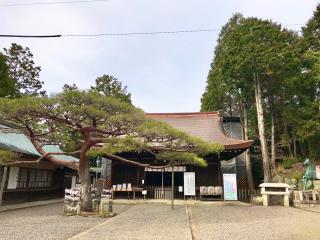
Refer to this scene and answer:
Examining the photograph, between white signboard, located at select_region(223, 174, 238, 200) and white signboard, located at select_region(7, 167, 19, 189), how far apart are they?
10.9m

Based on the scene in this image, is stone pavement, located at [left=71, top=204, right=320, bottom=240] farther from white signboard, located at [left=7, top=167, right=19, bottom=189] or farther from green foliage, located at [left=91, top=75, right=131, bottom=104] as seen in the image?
green foliage, located at [left=91, top=75, right=131, bottom=104]

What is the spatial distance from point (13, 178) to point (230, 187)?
1133cm

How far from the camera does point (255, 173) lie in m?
23.5

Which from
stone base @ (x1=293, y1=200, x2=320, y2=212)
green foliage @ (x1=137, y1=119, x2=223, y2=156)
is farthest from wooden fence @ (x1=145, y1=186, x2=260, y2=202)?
green foliage @ (x1=137, y1=119, x2=223, y2=156)

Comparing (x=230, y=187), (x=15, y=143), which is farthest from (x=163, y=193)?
(x=15, y=143)

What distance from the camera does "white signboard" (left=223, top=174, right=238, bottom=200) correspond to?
14305 mm

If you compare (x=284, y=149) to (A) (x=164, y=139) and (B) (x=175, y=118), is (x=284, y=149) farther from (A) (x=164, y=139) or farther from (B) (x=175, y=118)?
(A) (x=164, y=139)

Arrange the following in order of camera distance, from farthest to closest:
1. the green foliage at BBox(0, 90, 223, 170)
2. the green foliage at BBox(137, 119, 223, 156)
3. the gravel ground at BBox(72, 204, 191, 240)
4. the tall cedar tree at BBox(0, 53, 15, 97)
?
1. the tall cedar tree at BBox(0, 53, 15, 97)
2. the green foliage at BBox(137, 119, 223, 156)
3. the green foliage at BBox(0, 90, 223, 170)
4. the gravel ground at BBox(72, 204, 191, 240)

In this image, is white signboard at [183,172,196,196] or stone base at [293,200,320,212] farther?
white signboard at [183,172,196,196]

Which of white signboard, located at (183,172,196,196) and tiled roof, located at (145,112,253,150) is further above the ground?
tiled roof, located at (145,112,253,150)

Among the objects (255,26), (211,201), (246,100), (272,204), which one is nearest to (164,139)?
(211,201)

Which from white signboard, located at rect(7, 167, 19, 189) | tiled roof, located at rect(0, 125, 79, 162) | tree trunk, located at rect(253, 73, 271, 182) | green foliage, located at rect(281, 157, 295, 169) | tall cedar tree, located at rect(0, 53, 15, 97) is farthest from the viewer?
green foliage, located at rect(281, 157, 295, 169)

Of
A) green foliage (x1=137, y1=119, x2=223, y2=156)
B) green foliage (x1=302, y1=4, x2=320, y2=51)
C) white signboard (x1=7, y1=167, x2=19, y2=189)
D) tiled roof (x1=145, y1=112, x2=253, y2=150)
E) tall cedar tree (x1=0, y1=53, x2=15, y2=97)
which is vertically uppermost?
green foliage (x1=302, y1=4, x2=320, y2=51)

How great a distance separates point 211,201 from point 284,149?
43.1ft
